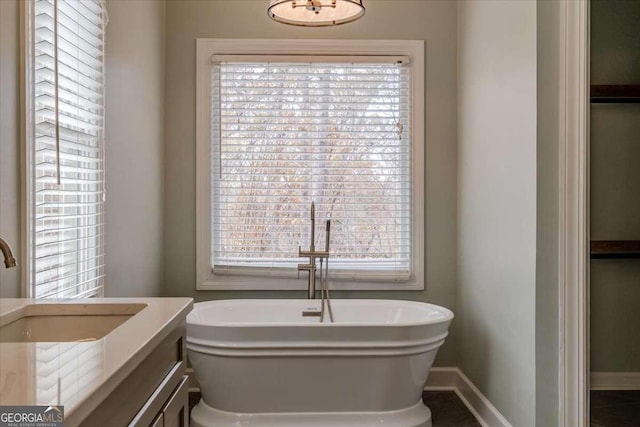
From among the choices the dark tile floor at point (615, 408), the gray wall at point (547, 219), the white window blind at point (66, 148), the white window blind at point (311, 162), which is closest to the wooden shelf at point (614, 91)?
the gray wall at point (547, 219)

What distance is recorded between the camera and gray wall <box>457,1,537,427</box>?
2127 mm

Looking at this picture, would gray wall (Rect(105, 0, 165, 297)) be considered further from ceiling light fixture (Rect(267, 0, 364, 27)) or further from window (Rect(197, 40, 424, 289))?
ceiling light fixture (Rect(267, 0, 364, 27))

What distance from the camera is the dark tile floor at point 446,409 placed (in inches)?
104

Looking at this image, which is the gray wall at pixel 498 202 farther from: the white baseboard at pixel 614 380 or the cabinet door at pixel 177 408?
the cabinet door at pixel 177 408

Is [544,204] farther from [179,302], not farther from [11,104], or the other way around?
[11,104]

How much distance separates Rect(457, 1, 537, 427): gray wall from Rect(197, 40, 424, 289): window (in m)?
0.34

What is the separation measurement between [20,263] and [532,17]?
2.21 meters

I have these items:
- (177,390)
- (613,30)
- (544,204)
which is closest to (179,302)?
(177,390)

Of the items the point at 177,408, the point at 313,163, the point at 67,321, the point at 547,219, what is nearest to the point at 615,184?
the point at 547,219

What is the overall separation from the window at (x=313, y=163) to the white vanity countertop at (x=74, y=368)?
198 cm

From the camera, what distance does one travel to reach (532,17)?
2.09m

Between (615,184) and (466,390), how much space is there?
4.81 ft

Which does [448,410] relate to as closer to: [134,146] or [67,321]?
[67,321]

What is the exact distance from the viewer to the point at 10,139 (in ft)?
5.22
